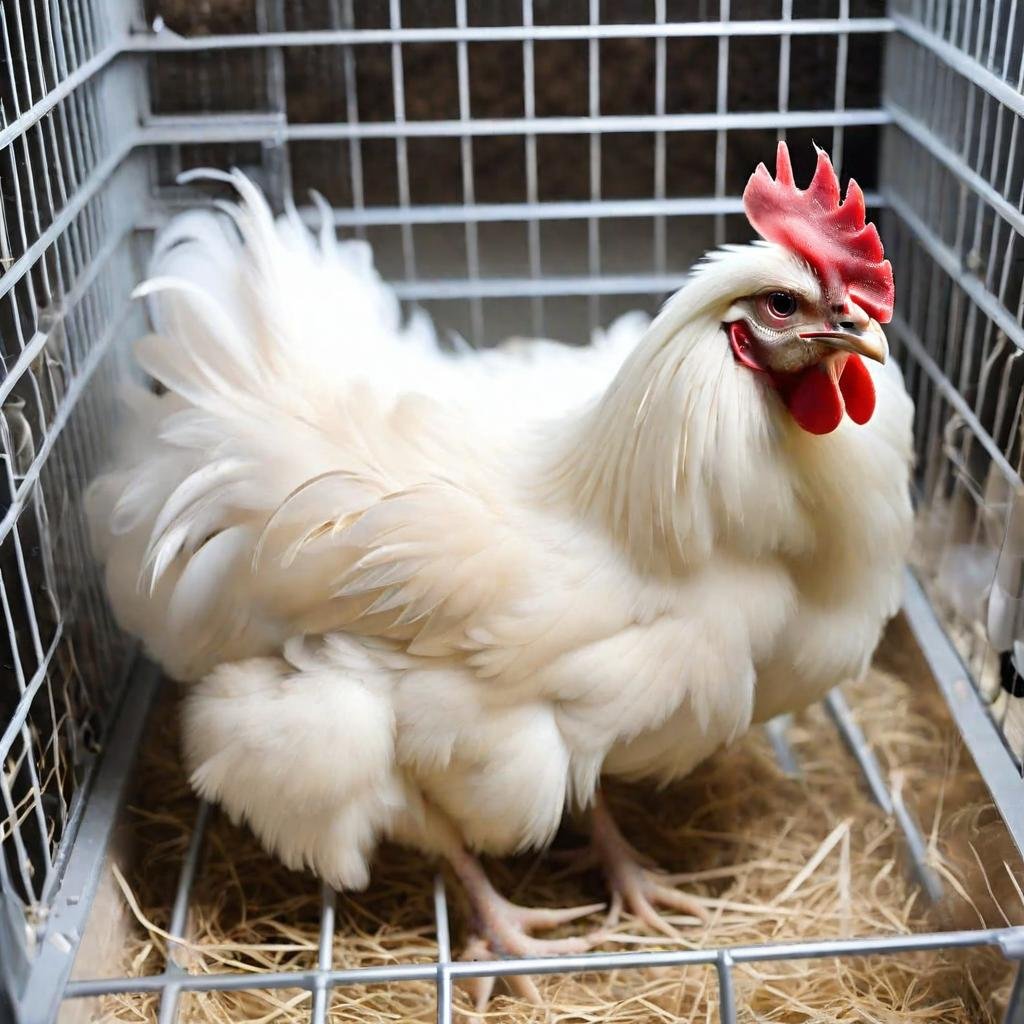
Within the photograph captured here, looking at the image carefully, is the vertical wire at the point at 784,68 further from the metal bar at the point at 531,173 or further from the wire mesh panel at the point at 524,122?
the metal bar at the point at 531,173

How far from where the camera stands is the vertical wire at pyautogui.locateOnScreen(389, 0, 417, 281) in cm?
176

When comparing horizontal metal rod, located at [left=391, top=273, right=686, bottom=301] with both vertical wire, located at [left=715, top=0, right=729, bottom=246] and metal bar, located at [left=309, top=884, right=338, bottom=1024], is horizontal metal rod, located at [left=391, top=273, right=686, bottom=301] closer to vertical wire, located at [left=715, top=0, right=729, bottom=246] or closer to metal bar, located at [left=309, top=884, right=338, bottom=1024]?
vertical wire, located at [left=715, top=0, right=729, bottom=246]

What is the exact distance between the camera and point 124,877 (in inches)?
61.0

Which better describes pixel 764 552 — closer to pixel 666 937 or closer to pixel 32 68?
pixel 666 937

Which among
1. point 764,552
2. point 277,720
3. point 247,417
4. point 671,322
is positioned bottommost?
point 277,720

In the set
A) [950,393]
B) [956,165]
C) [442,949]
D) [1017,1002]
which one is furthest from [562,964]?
[956,165]

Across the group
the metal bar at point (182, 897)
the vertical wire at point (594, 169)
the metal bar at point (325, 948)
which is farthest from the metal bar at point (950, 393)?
the metal bar at point (182, 897)

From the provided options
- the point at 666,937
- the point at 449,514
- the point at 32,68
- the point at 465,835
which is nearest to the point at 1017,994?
the point at 666,937

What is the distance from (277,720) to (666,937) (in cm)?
56

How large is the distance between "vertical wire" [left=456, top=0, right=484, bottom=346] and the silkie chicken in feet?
1.63

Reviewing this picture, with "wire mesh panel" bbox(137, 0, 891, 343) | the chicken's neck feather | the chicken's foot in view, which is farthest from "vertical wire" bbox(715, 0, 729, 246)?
the chicken's foot

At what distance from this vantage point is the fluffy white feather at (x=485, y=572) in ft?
4.27

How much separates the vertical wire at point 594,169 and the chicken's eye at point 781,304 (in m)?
0.68

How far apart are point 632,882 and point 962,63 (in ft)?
3.60
